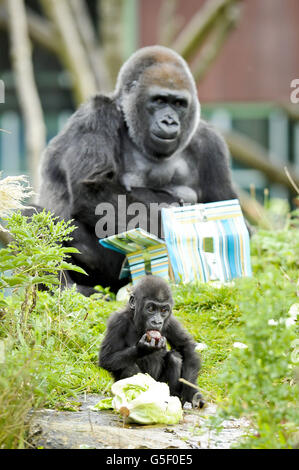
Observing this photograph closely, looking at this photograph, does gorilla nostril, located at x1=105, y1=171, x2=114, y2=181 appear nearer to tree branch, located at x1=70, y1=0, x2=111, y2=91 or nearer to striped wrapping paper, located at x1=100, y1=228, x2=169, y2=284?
striped wrapping paper, located at x1=100, y1=228, x2=169, y2=284

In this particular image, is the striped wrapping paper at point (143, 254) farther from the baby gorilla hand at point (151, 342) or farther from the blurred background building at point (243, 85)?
the blurred background building at point (243, 85)

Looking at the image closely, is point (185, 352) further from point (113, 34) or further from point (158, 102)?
point (113, 34)

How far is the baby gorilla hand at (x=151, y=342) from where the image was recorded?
3453mm

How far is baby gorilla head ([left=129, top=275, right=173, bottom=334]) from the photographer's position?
3.55 m

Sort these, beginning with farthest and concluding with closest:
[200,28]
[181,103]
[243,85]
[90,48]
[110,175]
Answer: [243,85] < [90,48] < [200,28] < [181,103] < [110,175]

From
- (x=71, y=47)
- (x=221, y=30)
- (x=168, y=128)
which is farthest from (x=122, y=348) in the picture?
(x=221, y=30)

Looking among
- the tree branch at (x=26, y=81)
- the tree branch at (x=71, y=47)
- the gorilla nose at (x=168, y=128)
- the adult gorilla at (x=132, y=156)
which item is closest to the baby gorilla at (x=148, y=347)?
the adult gorilla at (x=132, y=156)

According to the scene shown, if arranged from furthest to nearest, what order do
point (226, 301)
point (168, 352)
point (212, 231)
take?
point (212, 231)
point (226, 301)
point (168, 352)

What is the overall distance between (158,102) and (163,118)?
0.15 meters

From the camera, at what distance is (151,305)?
3582 mm

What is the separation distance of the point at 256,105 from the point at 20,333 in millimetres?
12137

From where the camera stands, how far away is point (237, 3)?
11727 mm
